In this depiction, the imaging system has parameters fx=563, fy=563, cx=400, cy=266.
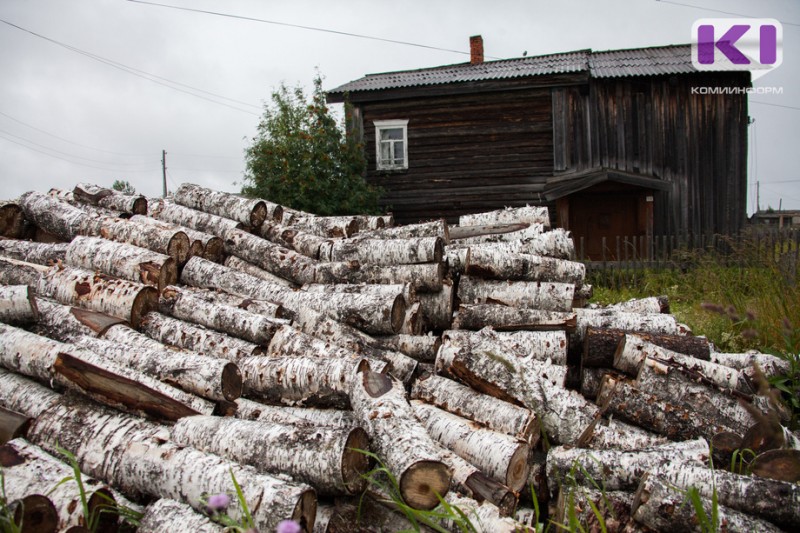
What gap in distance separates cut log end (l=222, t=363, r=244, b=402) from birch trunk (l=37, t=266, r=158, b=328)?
1.67 m

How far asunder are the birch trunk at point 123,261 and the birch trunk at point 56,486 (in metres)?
2.73

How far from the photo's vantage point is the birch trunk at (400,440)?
2.94 meters

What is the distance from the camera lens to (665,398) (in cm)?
429

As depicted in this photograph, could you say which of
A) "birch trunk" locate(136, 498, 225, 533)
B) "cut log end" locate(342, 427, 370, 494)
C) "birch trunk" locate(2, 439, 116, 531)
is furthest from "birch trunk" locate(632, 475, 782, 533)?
"birch trunk" locate(2, 439, 116, 531)

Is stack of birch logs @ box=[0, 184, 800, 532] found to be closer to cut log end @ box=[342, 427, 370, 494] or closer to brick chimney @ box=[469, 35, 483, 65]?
cut log end @ box=[342, 427, 370, 494]

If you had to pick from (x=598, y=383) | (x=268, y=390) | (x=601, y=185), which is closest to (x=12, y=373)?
(x=268, y=390)

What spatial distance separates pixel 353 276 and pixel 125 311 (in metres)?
2.27

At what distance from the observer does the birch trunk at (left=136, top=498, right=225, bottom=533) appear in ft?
8.68

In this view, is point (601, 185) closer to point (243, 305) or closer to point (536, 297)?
point (536, 297)

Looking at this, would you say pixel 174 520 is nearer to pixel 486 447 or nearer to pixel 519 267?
pixel 486 447

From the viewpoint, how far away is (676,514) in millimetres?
2863

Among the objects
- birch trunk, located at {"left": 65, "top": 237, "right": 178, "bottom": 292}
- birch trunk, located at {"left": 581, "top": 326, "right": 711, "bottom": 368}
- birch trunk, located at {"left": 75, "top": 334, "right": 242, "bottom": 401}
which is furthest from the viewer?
birch trunk, located at {"left": 65, "top": 237, "right": 178, "bottom": 292}

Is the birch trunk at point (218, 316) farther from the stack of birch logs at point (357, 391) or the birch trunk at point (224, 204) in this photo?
the birch trunk at point (224, 204)

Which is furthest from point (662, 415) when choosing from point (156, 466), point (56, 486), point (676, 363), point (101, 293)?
point (101, 293)
